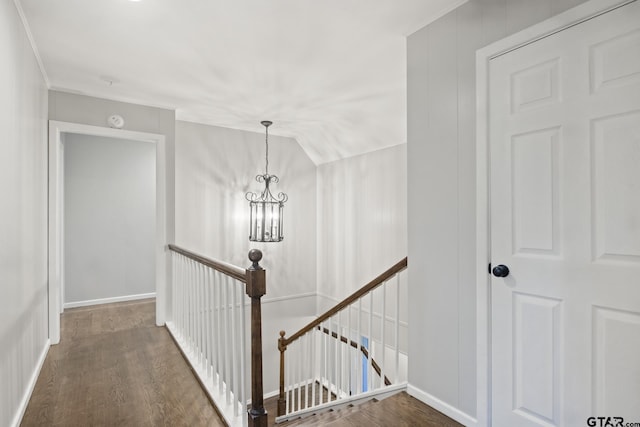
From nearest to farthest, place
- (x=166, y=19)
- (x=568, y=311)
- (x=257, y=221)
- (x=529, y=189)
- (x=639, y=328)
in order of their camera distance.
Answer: (x=639, y=328), (x=568, y=311), (x=529, y=189), (x=166, y=19), (x=257, y=221)

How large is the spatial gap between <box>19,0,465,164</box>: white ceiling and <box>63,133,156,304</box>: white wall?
4.72 ft

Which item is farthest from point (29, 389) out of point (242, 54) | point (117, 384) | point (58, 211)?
point (242, 54)

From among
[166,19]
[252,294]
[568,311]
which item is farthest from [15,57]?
[568,311]

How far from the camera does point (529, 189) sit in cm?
173

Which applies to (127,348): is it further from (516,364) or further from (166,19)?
(516,364)

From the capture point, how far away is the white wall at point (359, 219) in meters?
4.21

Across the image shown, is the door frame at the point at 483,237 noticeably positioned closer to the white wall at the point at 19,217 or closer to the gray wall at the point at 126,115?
the white wall at the point at 19,217

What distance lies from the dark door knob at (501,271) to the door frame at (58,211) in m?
3.22

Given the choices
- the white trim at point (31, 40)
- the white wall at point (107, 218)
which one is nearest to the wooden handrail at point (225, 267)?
the white trim at point (31, 40)

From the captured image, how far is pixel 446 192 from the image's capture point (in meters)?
2.12

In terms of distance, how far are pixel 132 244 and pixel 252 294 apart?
3.96 meters

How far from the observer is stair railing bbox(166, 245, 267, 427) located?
187 centimetres

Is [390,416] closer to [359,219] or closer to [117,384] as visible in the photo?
[117,384]
